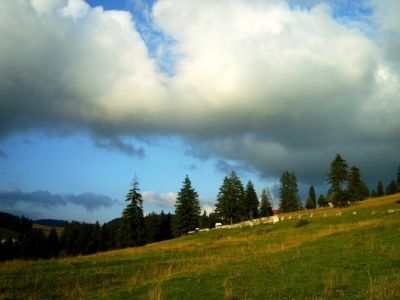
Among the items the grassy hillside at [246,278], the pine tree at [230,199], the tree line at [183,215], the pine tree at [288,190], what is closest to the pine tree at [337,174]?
the tree line at [183,215]

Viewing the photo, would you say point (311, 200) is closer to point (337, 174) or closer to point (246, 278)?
point (337, 174)

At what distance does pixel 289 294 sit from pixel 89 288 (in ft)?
31.6

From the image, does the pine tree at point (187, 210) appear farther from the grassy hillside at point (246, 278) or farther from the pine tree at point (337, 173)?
the grassy hillside at point (246, 278)

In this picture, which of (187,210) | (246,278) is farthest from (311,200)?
(246,278)

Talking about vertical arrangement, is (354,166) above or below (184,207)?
above

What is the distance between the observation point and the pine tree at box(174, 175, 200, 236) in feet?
305

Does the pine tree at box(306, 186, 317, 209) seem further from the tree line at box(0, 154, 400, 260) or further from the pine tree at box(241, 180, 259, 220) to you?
the pine tree at box(241, 180, 259, 220)

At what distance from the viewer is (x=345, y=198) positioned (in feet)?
290

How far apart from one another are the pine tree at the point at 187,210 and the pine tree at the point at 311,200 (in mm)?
89920

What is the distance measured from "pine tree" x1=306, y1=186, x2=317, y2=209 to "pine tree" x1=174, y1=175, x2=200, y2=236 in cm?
8992

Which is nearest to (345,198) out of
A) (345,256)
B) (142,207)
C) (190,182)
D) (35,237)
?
(190,182)

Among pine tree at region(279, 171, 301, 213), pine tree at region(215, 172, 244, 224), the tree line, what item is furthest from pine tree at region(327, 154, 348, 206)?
pine tree at region(279, 171, 301, 213)

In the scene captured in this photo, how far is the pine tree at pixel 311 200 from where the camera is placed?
564ft

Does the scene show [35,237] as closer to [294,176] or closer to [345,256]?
[294,176]
